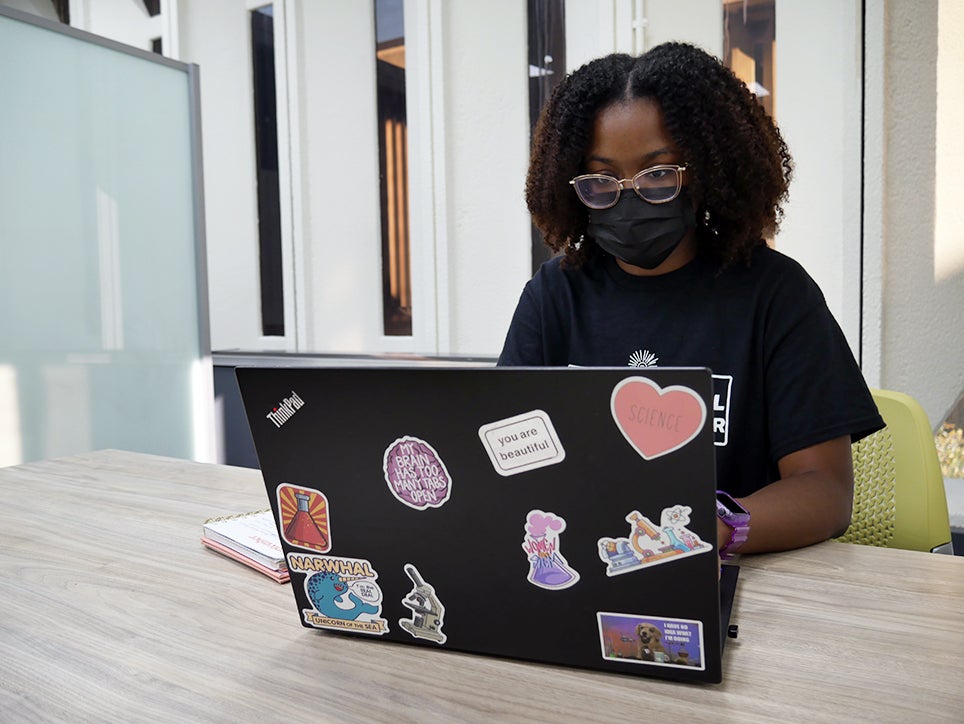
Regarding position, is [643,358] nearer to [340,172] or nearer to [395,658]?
[395,658]

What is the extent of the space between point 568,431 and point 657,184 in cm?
67

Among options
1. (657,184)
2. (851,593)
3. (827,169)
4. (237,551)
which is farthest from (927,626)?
(827,169)

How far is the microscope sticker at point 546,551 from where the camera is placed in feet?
2.12

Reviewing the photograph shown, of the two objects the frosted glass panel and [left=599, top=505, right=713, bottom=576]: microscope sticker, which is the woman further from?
the frosted glass panel

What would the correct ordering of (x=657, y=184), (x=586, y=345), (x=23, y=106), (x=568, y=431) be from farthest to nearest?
(x=23, y=106) → (x=586, y=345) → (x=657, y=184) → (x=568, y=431)

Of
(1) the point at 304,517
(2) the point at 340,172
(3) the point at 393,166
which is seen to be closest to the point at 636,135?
(1) the point at 304,517

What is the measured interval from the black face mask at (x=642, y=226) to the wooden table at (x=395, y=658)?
475 millimetres

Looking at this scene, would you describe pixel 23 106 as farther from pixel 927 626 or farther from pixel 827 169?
pixel 927 626

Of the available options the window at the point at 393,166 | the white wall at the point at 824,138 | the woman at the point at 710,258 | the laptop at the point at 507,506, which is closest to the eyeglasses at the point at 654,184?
the woman at the point at 710,258

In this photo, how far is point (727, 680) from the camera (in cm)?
67

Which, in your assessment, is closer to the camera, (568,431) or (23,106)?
(568,431)

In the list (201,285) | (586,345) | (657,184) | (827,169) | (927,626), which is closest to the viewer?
(927,626)

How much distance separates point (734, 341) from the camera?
121 centimetres

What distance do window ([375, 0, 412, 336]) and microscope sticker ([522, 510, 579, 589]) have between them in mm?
2377
